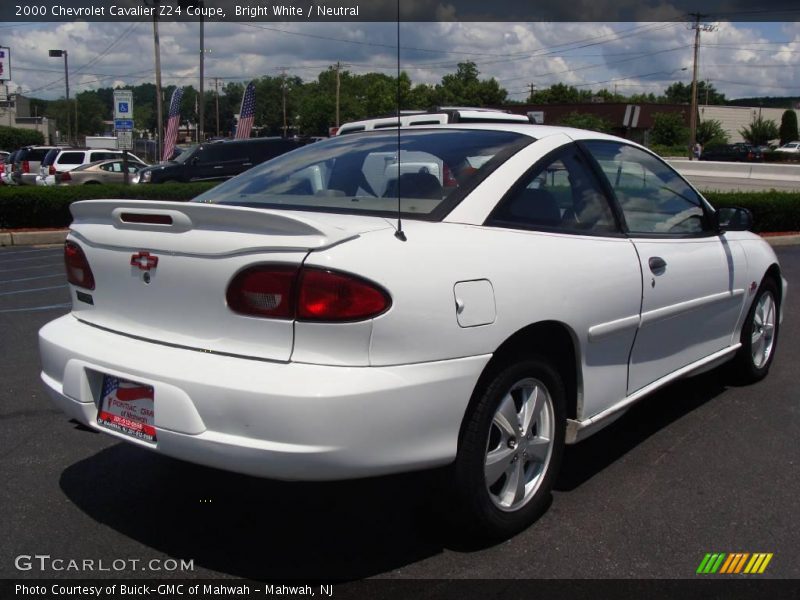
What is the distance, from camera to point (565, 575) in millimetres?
2965

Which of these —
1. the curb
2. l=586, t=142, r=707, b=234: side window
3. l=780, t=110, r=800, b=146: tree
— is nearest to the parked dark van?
the curb

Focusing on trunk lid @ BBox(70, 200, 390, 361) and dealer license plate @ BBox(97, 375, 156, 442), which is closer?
trunk lid @ BBox(70, 200, 390, 361)

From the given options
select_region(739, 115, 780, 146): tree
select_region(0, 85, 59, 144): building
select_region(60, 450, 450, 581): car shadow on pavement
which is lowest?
select_region(60, 450, 450, 581): car shadow on pavement

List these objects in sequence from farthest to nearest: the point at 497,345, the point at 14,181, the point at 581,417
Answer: the point at 14,181 → the point at 581,417 → the point at 497,345

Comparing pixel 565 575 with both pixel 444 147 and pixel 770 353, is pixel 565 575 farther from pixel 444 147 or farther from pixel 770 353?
pixel 770 353

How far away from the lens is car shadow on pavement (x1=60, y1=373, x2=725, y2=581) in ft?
10.0

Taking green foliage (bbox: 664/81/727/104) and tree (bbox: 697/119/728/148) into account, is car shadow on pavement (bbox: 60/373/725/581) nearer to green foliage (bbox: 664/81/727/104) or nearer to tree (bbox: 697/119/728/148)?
tree (bbox: 697/119/728/148)

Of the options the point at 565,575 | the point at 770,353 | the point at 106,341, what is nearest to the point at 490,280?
the point at 565,575

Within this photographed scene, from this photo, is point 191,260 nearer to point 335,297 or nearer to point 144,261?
point 144,261

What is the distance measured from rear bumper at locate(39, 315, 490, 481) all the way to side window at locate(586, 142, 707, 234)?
1610mm

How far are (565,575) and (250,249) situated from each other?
162 cm

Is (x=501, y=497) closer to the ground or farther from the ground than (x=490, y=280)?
closer to the ground

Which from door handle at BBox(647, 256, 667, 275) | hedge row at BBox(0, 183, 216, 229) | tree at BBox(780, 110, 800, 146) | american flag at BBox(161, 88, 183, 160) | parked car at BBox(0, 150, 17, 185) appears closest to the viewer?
door handle at BBox(647, 256, 667, 275)

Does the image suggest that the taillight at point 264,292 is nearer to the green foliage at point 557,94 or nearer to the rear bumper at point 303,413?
the rear bumper at point 303,413
